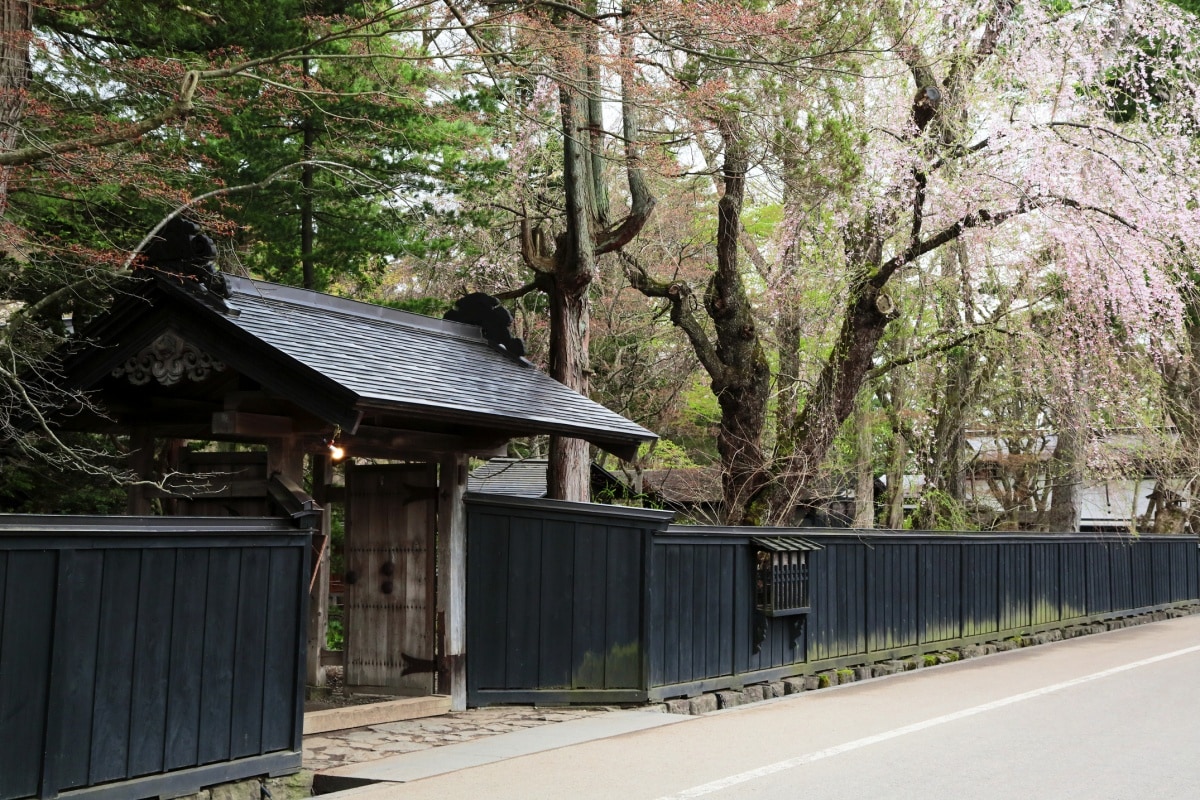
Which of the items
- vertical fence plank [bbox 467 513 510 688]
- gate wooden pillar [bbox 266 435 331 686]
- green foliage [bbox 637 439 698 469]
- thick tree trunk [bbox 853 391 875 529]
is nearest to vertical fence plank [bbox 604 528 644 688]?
vertical fence plank [bbox 467 513 510 688]

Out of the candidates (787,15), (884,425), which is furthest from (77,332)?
(884,425)

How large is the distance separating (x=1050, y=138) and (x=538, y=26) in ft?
30.7

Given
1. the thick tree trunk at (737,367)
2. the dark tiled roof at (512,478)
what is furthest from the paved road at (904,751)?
the dark tiled roof at (512,478)

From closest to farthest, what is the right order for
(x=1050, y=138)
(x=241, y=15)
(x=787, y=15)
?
1. (x=787, y=15)
2. (x=241, y=15)
3. (x=1050, y=138)

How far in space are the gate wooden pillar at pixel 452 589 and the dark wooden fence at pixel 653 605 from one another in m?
0.10

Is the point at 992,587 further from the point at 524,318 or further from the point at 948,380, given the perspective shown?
the point at 524,318

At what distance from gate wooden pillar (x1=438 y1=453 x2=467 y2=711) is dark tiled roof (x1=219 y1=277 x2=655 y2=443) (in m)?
0.96

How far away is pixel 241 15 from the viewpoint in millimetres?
14352

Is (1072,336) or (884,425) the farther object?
(884,425)

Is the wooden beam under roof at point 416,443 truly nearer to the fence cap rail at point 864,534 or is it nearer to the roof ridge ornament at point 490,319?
the roof ridge ornament at point 490,319

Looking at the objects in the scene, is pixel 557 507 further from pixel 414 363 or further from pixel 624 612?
pixel 414 363

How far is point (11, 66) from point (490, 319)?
210 inches

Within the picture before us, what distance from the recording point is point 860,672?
14172 millimetres

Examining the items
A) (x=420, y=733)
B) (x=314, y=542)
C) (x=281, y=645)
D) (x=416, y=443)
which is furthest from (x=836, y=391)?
(x=281, y=645)
